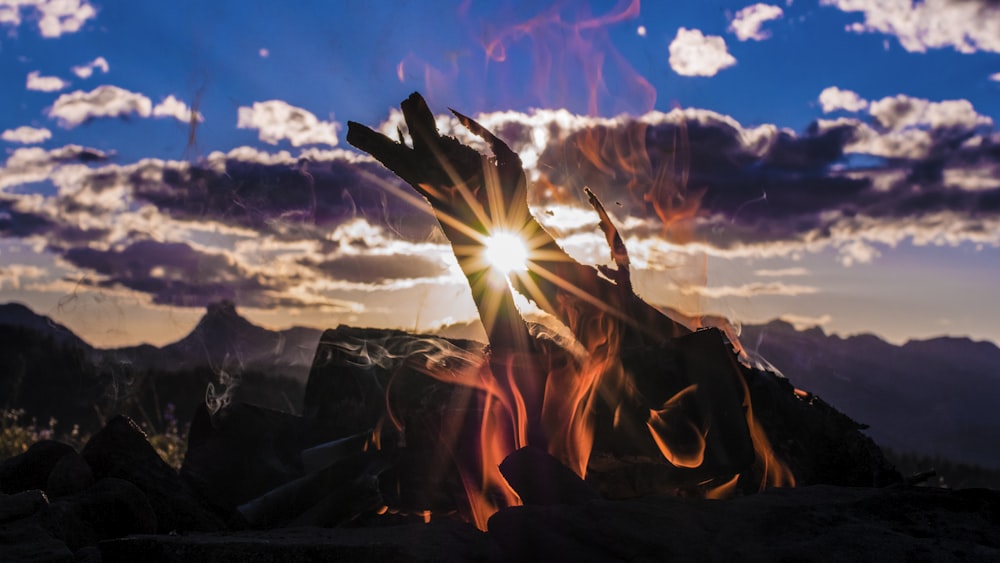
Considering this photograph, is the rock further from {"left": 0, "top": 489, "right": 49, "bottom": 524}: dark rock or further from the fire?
the fire

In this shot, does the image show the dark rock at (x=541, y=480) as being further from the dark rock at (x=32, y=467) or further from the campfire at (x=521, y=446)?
the dark rock at (x=32, y=467)

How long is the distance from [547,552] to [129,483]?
280cm

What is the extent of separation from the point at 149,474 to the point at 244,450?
1.42 meters

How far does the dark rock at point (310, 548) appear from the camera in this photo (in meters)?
3.00

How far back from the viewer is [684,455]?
4.34 meters

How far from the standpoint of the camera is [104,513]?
4.05 meters

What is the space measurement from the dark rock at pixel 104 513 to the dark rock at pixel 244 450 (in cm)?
118

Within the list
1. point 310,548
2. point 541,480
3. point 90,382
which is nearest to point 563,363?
point 541,480

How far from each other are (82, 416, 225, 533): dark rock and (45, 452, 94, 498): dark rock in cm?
15

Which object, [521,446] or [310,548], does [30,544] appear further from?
[521,446]

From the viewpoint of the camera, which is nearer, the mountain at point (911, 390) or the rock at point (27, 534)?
the rock at point (27, 534)

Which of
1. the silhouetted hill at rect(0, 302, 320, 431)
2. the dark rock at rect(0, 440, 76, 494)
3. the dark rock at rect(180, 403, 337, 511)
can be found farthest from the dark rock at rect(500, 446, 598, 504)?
the silhouetted hill at rect(0, 302, 320, 431)

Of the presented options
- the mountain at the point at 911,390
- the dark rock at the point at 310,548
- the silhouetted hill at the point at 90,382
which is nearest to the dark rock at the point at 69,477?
the dark rock at the point at 310,548

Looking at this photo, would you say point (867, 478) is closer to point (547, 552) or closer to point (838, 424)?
point (838, 424)
